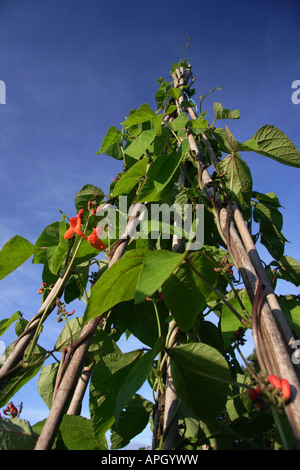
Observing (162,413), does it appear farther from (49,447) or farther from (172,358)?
(49,447)

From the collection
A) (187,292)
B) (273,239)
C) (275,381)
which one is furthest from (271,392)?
(273,239)

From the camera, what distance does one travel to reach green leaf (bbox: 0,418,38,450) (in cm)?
60

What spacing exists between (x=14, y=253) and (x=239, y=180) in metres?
0.91

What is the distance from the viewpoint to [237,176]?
1032 mm

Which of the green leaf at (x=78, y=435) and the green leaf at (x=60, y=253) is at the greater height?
the green leaf at (x=60, y=253)

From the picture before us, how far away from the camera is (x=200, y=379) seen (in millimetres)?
691

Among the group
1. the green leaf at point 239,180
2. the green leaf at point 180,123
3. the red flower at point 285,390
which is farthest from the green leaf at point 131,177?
the red flower at point 285,390

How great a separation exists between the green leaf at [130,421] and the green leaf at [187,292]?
0.33m

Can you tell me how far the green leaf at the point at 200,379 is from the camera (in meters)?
0.68

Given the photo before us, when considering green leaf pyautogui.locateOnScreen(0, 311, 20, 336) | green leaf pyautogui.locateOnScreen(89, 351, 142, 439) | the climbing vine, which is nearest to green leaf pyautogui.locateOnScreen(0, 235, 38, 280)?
the climbing vine

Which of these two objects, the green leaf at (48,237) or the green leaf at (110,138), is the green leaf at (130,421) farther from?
the green leaf at (110,138)

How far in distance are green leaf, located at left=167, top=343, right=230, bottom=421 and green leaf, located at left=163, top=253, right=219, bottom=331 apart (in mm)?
81

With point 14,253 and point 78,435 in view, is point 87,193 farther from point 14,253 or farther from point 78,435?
point 78,435
